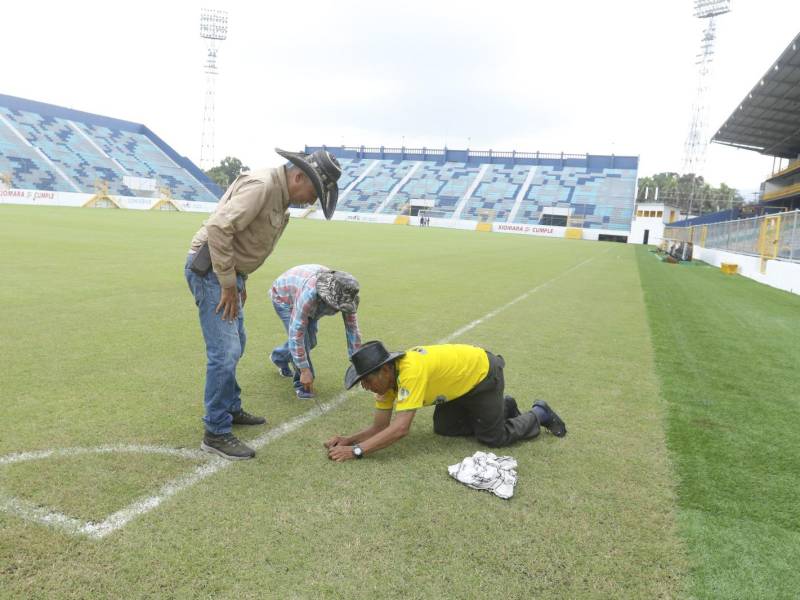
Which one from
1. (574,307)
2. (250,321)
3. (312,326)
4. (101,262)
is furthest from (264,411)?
(101,262)

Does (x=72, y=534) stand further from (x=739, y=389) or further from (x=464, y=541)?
(x=739, y=389)

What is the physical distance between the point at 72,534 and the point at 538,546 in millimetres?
2218

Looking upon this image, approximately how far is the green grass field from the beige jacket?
1.25 meters

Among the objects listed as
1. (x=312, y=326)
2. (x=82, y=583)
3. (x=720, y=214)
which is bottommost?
(x=82, y=583)

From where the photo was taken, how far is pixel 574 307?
10.9 meters

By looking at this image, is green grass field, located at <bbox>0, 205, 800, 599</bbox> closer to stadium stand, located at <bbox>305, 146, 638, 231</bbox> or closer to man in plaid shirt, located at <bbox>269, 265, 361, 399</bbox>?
man in plaid shirt, located at <bbox>269, 265, 361, 399</bbox>

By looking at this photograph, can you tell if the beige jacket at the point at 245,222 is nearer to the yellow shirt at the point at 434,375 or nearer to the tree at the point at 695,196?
the yellow shirt at the point at 434,375

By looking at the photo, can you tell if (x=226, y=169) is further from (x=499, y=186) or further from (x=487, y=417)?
→ (x=487, y=417)

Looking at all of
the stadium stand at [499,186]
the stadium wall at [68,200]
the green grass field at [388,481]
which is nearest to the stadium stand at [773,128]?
the stadium stand at [499,186]

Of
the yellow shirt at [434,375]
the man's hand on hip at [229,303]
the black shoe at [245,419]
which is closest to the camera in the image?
the man's hand on hip at [229,303]

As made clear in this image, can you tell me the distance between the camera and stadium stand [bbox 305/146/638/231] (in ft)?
221

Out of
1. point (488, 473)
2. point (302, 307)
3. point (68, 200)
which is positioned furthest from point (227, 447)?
point (68, 200)

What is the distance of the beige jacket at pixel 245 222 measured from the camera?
129 inches

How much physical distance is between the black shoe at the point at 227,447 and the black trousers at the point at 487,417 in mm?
1391
